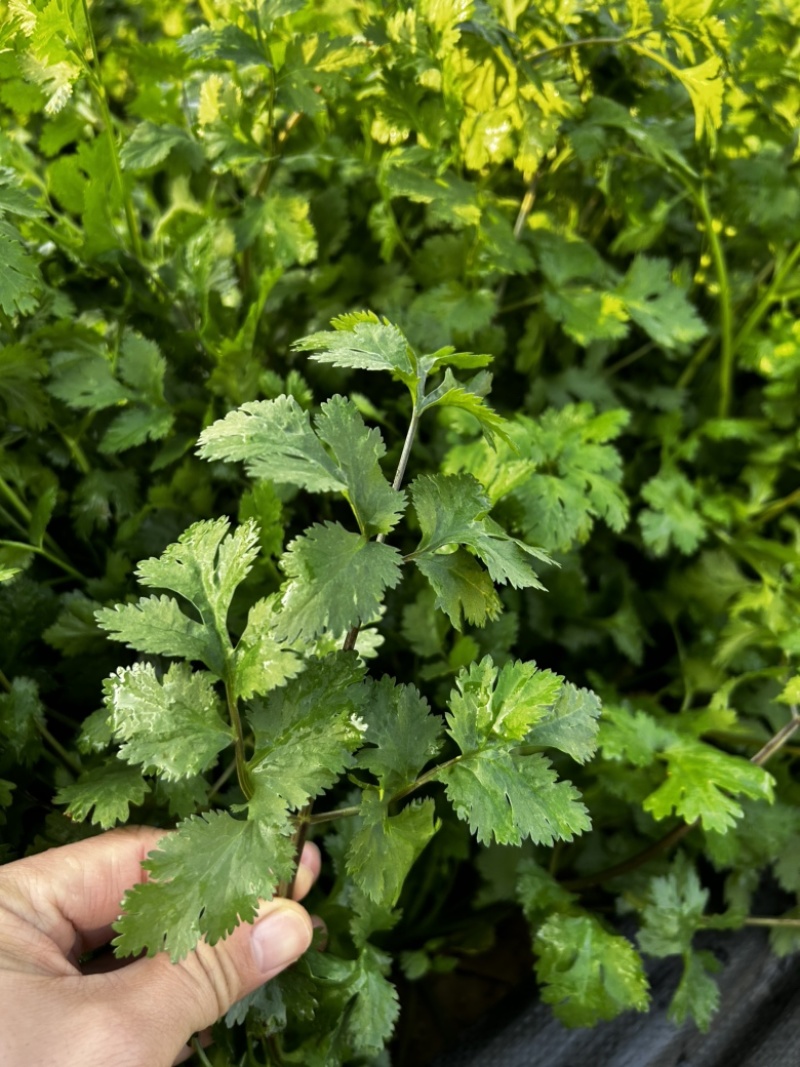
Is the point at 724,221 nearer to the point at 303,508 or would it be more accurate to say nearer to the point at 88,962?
the point at 303,508

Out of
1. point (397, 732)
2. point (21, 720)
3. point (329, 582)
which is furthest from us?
point (21, 720)

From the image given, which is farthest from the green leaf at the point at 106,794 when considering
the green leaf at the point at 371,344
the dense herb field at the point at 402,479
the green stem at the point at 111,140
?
the green stem at the point at 111,140

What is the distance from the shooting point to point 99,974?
0.58 metres

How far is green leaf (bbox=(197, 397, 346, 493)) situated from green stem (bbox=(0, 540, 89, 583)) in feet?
1.21

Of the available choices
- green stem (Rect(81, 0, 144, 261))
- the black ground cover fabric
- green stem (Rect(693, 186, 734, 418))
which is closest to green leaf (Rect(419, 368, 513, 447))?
green stem (Rect(81, 0, 144, 261))

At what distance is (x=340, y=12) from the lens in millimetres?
922

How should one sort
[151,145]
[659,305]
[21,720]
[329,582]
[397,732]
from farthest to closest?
1. [659,305]
2. [151,145]
3. [21,720]
4. [397,732]
5. [329,582]

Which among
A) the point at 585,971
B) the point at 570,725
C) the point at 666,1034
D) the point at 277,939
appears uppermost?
the point at 570,725

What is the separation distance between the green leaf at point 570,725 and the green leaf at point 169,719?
234mm

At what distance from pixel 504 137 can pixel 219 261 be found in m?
0.36

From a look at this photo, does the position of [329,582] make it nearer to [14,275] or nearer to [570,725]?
[570,725]

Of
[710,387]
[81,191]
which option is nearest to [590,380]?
[710,387]

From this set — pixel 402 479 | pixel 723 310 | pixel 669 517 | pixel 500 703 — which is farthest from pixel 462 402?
pixel 723 310

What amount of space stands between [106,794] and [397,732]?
26cm
